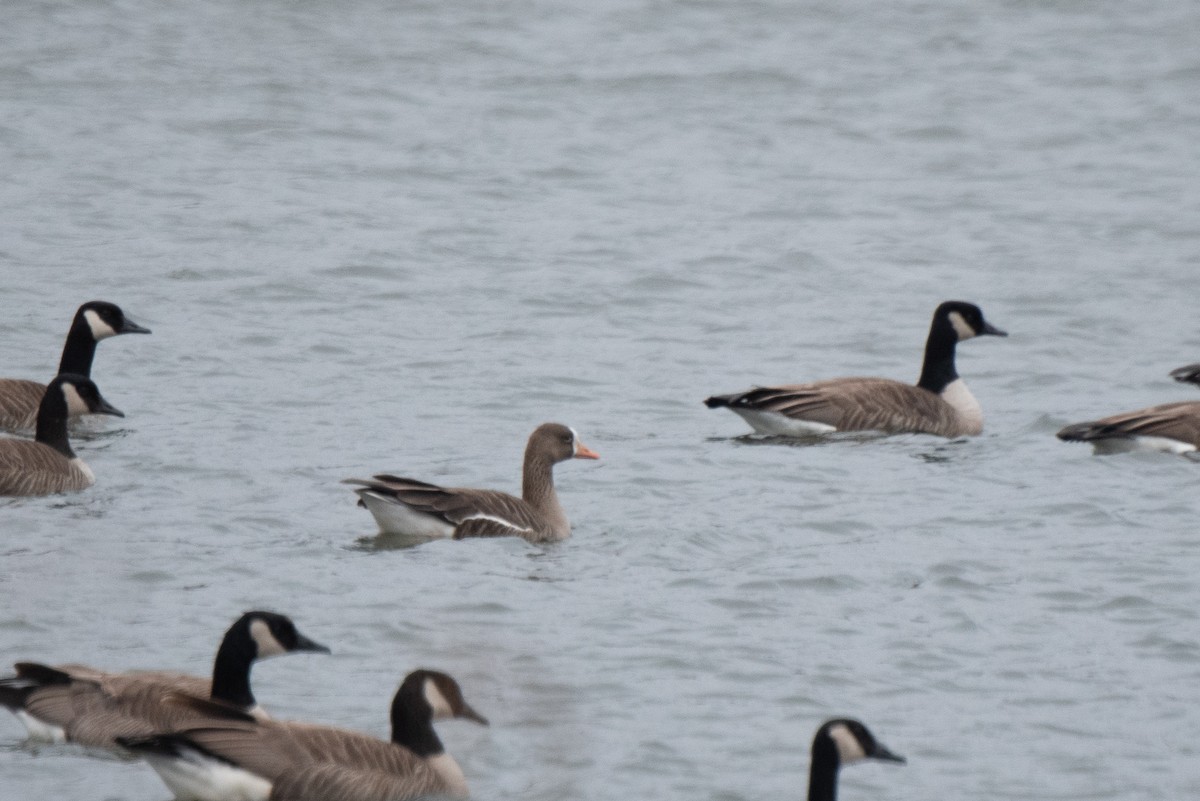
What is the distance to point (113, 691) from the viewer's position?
8312 millimetres

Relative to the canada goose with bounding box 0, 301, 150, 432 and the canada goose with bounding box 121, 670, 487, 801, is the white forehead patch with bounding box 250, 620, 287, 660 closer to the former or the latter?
the canada goose with bounding box 121, 670, 487, 801

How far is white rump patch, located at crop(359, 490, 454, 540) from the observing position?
1162 cm

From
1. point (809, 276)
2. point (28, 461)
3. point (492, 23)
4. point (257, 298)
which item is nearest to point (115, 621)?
point (28, 461)

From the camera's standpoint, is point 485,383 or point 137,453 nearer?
point 137,453

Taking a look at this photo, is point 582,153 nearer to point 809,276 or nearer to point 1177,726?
point 809,276

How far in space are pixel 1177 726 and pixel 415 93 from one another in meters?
20.1

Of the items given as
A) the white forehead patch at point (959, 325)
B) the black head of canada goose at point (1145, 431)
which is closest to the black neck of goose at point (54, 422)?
the black head of canada goose at point (1145, 431)

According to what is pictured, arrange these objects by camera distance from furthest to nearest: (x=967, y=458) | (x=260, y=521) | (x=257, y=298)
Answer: (x=257, y=298) < (x=967, y=458) < (x=260, y=521)

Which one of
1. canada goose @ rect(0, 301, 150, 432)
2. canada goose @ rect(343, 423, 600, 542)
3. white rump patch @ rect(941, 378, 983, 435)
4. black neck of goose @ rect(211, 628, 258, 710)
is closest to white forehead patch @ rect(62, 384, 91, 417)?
canada goose @ rect(0, 301, 150, 432)

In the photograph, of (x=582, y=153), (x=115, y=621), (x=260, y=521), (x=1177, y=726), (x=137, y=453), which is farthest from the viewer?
(x=582, y=153)

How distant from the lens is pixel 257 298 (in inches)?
737

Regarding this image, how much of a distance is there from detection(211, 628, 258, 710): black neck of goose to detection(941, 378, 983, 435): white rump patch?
8.42m

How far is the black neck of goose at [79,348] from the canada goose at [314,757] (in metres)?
7.84

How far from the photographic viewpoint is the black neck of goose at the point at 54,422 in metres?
13.2
